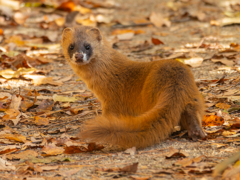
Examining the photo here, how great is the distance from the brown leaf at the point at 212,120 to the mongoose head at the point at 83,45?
1515mm

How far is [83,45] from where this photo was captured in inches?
162

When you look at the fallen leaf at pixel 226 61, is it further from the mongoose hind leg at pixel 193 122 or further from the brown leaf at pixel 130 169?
the brown leaf at pixel 130 169

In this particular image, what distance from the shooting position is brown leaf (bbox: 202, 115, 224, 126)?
3431 millimetres

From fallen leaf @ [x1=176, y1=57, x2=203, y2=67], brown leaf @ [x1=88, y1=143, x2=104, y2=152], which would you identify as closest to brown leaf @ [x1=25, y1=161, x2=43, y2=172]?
brown leaf @ [x1=88, y1=143, x2=104, y2=152]

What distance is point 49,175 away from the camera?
2.70 meters

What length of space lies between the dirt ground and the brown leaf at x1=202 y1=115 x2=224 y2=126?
0.27 metres

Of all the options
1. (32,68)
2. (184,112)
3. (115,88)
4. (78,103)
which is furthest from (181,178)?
(32,68)

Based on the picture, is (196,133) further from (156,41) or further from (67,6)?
(67,6)

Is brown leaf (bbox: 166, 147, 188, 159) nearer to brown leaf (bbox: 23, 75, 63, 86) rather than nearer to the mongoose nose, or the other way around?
the mongoose nose

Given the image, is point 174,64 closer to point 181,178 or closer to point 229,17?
point 181,178

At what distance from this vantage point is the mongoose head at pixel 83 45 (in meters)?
4.02

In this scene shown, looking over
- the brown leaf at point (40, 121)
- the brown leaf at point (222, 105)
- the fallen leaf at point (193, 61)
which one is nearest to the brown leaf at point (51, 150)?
the brown leaf at point (40, 121)

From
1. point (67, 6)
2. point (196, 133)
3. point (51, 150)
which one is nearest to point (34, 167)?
point (51, 150)

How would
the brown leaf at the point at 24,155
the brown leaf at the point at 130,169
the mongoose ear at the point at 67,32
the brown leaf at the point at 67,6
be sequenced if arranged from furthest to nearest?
the brown leaf at the point at 67,6, the mongoose ear at the point at 67,32, the brown leaf at the point at 24,155, the brown leaf at the point at 130,169
